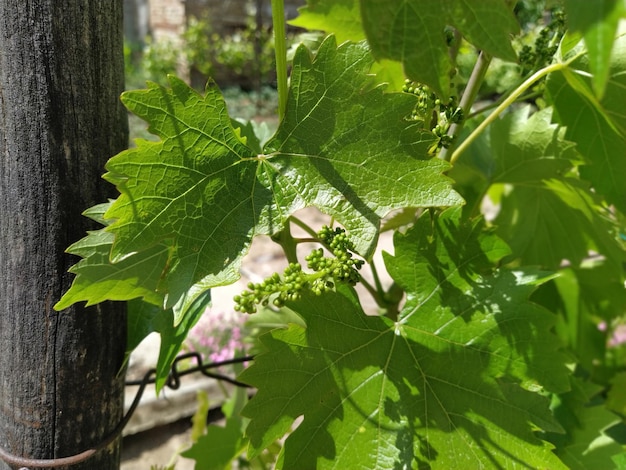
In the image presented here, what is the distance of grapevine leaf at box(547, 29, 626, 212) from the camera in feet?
2.67

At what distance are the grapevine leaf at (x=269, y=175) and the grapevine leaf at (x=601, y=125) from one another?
385 mm

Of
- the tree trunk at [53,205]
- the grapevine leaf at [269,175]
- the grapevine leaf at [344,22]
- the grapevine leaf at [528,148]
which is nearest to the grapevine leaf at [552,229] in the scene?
the grapevine leaf at [528,148]

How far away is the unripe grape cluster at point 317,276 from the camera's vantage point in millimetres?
608

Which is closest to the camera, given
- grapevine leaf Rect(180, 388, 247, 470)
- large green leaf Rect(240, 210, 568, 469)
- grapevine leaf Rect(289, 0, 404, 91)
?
large green leaf Rect(240, 210, 568, 469)

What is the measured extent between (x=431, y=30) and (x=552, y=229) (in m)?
0.86

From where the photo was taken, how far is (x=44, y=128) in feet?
2.12

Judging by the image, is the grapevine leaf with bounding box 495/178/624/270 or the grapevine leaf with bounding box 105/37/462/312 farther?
the grapevine leaf with bounding box 495/178/624/270

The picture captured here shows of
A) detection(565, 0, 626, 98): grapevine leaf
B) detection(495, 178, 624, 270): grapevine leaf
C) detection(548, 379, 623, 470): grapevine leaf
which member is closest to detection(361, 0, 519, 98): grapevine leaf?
detection(565, 0, 626, 98): grapevine leaf

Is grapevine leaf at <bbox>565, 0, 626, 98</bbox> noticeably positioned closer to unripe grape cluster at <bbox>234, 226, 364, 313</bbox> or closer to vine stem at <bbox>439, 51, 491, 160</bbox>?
unripe grape cluster at <bbox>234, 226, 364, 313</bbox>

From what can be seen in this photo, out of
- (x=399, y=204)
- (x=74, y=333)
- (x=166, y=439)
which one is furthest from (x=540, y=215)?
(x=166, y=439)

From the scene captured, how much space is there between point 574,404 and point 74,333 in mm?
954

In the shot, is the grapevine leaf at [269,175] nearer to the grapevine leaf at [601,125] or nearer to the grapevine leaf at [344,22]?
the grapevine leaf at [344,22]

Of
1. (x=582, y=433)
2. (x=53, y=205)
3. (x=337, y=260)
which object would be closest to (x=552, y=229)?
(x=582, y=433)

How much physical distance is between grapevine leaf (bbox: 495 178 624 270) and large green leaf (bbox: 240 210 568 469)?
0.32 m
